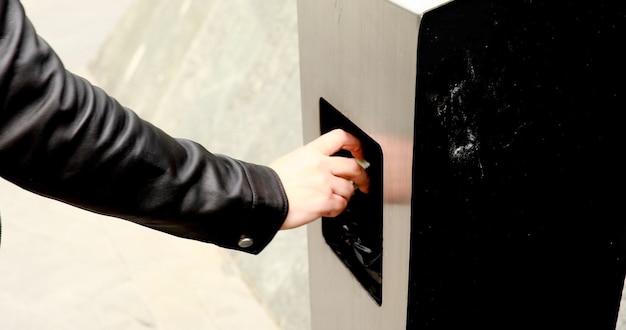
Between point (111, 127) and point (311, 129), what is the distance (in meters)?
0.50

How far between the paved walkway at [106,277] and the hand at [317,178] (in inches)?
49.1

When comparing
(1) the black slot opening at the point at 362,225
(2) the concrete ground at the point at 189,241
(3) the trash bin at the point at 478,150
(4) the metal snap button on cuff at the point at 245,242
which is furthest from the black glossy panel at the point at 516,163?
(2) the concrete ground at the point at 189,241

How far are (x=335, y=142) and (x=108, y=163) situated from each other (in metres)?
0.40

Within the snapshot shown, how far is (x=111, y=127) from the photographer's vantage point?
3.74ft

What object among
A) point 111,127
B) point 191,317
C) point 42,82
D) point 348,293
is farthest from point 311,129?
point 191,317

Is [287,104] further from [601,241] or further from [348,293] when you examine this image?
[601,241]

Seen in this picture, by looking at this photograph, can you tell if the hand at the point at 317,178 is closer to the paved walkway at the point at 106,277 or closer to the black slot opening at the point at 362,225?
the black slot opening at the point at 362,225

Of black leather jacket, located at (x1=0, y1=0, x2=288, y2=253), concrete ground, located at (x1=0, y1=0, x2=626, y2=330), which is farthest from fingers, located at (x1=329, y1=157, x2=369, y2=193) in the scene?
concrete ground, located at (x1=0, y1=0, x2=626, y2=330)

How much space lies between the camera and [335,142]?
4.42 feet

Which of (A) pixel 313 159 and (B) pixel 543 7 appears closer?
(B) pixel 543 7

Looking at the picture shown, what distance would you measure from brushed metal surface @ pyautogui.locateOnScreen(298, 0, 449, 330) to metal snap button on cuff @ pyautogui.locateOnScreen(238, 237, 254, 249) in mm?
237

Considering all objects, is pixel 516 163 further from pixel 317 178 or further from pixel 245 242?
pixel 245 242

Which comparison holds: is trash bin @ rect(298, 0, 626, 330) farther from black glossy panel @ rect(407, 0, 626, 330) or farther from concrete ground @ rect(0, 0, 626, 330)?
concrete ground @ rect(0, 0, 626, 330)

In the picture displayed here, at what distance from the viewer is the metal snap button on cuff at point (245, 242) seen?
131cm
